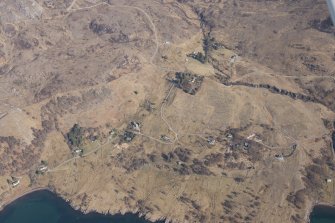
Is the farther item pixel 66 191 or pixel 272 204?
pixel 66 191

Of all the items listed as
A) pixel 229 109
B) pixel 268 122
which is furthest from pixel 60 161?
pixel 268 122

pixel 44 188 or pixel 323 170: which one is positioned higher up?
pixel 323 170

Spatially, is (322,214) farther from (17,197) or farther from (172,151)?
(17,197)

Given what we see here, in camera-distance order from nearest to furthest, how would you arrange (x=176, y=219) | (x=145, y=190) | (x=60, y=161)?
(x=176, y=219) → (x=145, y=190) → (x=60, y=161)

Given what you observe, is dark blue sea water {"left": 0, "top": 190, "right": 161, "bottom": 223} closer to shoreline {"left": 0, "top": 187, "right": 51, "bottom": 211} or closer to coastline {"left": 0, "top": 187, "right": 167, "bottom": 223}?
coastline {"left": 0, "top": 187, "right": 167, "bottom": 223}

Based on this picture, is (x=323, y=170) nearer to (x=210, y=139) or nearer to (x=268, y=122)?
(x=268, y=122)

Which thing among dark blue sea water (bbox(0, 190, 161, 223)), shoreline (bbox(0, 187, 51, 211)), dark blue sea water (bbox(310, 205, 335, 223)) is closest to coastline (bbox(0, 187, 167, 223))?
shoreline (bbox(0, 187, 51, 211))

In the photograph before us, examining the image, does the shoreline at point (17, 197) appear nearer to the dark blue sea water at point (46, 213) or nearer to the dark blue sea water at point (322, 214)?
the dark blue sea water at point (46, 213)
